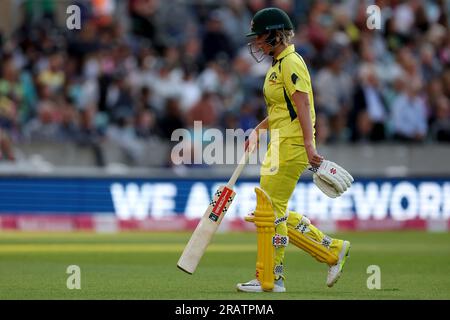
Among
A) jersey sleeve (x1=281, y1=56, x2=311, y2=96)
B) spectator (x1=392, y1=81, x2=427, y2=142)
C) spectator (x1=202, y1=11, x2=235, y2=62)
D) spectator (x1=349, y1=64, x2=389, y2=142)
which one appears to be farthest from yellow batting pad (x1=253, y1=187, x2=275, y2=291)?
spectator (x1=202, y1=11, x2=235, y2=62)

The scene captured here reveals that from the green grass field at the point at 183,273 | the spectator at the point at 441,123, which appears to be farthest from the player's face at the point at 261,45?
the spectator at the point at 441,123

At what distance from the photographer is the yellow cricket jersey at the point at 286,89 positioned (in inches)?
358

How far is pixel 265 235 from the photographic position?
9156 millimetres

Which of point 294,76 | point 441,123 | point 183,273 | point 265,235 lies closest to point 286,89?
point 294,76

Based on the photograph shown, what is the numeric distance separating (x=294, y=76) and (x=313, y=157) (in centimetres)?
64

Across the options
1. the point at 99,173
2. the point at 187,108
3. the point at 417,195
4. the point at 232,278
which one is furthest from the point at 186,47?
the point at 232,278

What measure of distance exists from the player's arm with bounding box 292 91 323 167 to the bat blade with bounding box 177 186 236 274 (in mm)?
780

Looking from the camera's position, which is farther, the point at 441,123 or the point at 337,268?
the point at 441,123

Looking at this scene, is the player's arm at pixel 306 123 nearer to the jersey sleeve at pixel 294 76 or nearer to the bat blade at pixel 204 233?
the jersey sleeve at pixel 294 76

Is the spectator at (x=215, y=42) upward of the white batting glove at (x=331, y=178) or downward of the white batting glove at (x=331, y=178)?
upward

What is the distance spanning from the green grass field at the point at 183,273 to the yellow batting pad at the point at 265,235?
0.20 m

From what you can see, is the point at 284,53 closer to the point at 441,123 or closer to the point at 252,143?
the point at 252,143

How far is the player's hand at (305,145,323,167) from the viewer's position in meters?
8.97
